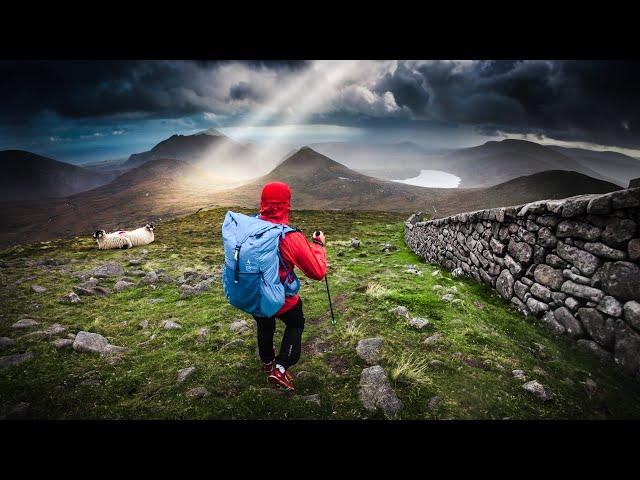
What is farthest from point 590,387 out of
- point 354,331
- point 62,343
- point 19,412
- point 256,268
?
point 62,343

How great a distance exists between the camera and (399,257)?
12.5 m

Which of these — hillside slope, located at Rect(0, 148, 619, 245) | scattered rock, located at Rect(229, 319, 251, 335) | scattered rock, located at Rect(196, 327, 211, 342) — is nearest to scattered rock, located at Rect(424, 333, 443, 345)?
scattered rock, located at Rect(229, 319, 251, 335)

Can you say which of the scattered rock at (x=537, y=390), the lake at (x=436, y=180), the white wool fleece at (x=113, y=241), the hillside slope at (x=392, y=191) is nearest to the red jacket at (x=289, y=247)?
the scattered rock at (x=537, y=390)

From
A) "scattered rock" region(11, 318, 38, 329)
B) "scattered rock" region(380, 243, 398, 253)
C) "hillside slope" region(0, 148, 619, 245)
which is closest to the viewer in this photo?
"scattered rock" region(11, 318, 38, 329)

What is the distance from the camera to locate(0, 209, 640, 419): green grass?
11.0 ft

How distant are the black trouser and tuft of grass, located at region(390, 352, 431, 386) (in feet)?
4.51

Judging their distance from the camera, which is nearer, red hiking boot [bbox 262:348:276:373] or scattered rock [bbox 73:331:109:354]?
red hiking boot [bbox 262:348:276:373]

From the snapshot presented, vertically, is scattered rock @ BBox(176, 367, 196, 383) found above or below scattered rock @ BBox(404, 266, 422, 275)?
below

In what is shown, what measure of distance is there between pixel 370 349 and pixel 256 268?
2421 millimetres

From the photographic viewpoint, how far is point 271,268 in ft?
11.1

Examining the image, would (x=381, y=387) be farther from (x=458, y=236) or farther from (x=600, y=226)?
(x=458, y=236)

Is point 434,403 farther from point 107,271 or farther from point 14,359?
point 107,271

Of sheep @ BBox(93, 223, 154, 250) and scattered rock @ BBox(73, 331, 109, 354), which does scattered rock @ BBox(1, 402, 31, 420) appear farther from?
sheep @ BBox(93, 223, 154, 250)
